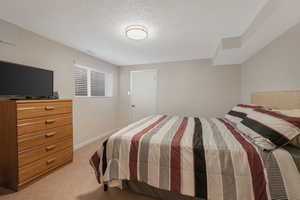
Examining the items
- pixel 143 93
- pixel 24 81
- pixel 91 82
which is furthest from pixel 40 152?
pixel 143 93

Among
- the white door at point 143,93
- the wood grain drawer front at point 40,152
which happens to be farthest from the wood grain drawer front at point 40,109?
the white door at point 143,93

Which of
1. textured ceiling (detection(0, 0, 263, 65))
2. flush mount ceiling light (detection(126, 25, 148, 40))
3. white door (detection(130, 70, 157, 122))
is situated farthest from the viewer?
white door (detection(130, 70, 157, 122))

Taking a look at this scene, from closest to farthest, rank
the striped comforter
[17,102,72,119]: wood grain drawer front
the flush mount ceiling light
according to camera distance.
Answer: the striped comforter < [17,102,72,119]: wood grain drawer front < the flush mount ceiling light

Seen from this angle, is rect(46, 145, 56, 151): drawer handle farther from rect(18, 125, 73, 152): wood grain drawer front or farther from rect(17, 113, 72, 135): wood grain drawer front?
rect(17, 113, 72, 135): wood grain drawer front

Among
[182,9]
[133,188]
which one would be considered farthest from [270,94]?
[133,188]

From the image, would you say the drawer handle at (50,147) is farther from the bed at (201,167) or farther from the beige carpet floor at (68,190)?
the bed at (201,167)

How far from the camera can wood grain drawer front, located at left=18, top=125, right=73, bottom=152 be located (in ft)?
5.08

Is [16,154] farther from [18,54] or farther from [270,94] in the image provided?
[270,94]

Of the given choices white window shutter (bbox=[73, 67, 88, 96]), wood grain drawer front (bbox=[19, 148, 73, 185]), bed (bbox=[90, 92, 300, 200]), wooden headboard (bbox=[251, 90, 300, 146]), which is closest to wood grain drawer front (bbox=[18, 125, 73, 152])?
wood grain drawer front (bbox=[19, 148, 73, 185])

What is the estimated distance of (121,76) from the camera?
432 cm

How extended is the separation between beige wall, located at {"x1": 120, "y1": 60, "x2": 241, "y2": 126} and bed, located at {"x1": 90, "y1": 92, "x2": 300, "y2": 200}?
6.18ft

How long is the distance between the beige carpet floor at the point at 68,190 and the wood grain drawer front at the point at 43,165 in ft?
0.35

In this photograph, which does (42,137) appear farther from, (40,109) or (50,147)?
(40,109)

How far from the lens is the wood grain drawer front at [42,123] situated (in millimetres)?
1540
